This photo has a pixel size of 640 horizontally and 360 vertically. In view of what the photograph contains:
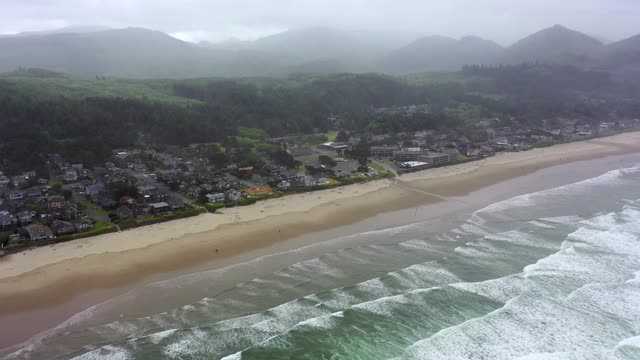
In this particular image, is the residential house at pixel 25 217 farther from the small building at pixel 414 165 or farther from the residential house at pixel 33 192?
the small building at pixel 414 165

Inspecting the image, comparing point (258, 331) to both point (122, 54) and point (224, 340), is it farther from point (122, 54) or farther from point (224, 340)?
point (122, 54)

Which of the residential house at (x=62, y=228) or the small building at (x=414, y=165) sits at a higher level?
the small building at (x=414, y=165)

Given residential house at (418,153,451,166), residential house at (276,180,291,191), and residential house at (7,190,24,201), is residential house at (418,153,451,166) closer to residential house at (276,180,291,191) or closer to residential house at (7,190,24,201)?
residential house at (276,180,291,191)

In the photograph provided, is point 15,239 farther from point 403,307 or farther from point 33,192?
point 403,307

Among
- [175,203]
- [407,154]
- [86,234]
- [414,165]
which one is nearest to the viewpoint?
[86,234]

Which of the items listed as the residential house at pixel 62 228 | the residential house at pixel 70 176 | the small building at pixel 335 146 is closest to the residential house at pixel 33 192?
the residential house at pixel 70 176

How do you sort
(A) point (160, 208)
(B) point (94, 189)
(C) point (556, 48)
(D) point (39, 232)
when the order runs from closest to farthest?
1. (D) point (39, 232)
2. (A) point (160, 208)
3. (B) point (94, 189)
4. (C) point (556, 48)

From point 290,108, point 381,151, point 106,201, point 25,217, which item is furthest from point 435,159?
point 25,217
